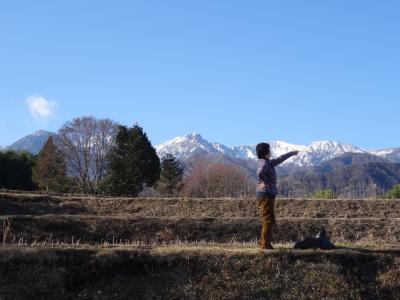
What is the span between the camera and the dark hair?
10297mm

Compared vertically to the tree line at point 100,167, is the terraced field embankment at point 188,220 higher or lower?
lower

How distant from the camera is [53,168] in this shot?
195 feet

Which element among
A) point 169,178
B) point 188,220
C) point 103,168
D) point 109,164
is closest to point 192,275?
point 188,220

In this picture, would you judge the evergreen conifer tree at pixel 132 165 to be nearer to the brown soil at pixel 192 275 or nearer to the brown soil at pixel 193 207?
the brown soil at pixel 193 207

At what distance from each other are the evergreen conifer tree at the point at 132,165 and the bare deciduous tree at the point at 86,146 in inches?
460

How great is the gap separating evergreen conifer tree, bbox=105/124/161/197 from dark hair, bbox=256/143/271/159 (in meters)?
36.6

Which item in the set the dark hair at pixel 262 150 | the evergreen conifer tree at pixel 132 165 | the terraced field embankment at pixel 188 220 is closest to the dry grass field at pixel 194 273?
the dark hair at pixel 262 150

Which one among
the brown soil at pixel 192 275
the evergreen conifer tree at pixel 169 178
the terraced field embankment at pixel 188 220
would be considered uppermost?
the evergreen conifer tree at pixel 169 178

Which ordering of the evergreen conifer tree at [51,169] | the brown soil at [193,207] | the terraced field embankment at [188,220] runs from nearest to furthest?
the terraced field embankment at [188,220], the brown soil at [193,207], the evergreen conifer tree at [51,169]

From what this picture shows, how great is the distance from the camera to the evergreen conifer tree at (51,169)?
57.7 metres

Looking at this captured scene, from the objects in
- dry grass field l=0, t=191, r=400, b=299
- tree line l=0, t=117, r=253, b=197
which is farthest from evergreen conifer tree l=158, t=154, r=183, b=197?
dry grass field l=0, t=191, r=400, b=299

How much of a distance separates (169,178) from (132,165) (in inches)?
412

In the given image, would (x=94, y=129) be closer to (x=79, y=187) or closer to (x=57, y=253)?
(x=79, y=187)

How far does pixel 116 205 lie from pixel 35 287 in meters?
19.2
